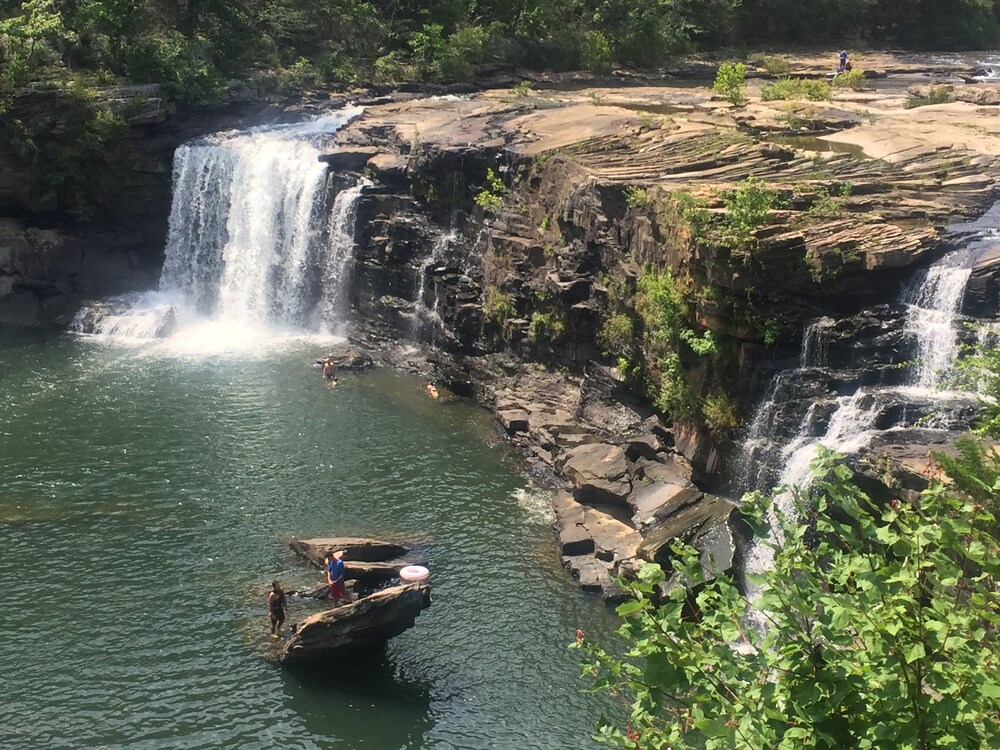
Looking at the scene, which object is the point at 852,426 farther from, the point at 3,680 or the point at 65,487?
the point at 65,487

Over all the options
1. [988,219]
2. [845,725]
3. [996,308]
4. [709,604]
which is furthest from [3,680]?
[988,219]

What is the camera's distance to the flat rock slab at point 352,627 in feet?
70.5

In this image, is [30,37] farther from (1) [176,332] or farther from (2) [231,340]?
(2) [231,340]

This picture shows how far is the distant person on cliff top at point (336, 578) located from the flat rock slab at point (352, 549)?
3.44 ft

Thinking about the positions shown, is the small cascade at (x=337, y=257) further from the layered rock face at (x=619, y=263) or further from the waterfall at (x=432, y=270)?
the waterfall at (x=432, y=270)

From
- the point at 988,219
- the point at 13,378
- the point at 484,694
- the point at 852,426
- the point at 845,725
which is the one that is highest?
the point at 988,219

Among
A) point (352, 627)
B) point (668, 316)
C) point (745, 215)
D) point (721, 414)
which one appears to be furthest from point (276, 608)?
point (745, 215)

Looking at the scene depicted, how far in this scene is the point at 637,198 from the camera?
102ft

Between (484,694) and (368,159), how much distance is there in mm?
27753

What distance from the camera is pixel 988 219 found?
26969mm

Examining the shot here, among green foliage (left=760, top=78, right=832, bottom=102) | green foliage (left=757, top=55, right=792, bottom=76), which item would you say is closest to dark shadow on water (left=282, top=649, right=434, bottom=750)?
green foliage (left=760, top=78, right=832, bottom=102)

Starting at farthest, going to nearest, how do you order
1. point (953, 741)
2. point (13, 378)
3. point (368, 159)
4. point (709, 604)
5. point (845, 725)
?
point (368, 159), point (13, 378), point (709, 604), point (845, 725), point (953, 741)

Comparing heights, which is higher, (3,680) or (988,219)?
(988,219)

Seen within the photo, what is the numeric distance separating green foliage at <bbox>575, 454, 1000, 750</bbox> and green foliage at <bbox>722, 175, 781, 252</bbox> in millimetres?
17356
